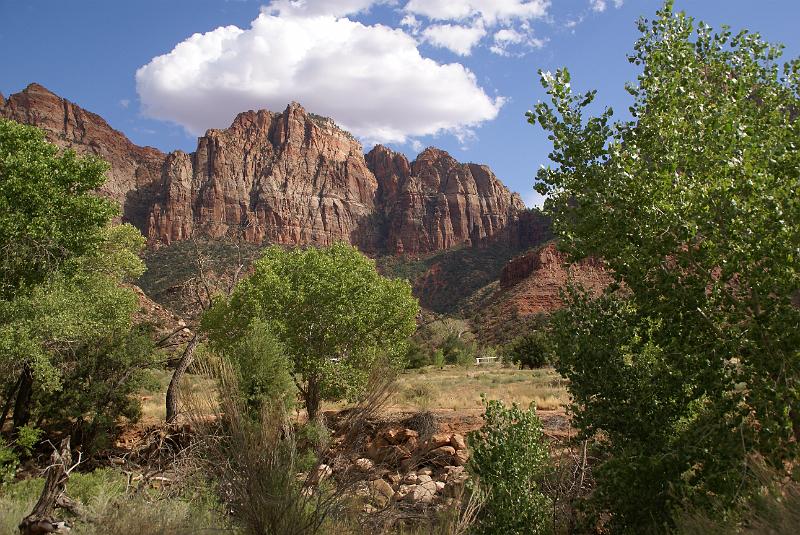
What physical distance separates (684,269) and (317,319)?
16.4 m

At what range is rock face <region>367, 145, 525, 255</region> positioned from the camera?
560ft

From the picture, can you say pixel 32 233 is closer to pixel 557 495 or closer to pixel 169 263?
pixel 557 495

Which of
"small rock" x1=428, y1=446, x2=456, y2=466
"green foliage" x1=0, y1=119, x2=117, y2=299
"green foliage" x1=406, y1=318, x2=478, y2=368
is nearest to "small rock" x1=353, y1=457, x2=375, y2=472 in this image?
"green foliage" x1=0, y1=119, x2=117, y2=299

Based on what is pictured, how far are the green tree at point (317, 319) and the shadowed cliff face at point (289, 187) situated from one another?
413 ft

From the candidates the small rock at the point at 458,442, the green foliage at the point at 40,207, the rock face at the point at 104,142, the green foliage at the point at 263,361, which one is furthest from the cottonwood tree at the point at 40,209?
the rock face at the point at 104,142

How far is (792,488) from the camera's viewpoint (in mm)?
4102

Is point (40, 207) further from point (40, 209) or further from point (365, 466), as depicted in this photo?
point (365, 466)

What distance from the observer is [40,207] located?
1206 centimetres

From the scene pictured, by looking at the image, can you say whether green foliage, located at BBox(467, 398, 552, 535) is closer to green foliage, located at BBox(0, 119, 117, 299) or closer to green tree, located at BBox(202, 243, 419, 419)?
green foliage, located at BBox(0, 119, 117, 299)

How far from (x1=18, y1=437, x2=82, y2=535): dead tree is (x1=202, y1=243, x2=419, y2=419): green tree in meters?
12.4

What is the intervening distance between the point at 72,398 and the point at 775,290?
21965 millimetres

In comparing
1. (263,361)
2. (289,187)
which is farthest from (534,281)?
(289,187)

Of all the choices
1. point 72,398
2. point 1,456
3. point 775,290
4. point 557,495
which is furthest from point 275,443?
point 72,398

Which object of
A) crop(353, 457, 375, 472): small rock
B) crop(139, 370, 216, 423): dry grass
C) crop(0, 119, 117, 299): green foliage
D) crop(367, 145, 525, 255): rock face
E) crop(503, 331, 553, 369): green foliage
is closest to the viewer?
crop(139, 370, 216, 423): dry grass
